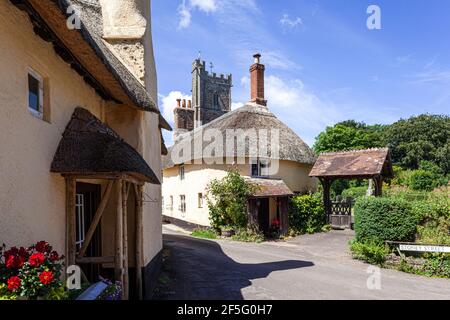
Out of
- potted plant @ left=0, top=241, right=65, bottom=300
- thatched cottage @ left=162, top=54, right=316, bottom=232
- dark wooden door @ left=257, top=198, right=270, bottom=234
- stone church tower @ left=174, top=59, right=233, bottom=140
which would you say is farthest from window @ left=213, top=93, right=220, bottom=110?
potted plant @ left=0, top=241, right=65, bottom=300

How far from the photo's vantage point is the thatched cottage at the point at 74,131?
15.8 feet

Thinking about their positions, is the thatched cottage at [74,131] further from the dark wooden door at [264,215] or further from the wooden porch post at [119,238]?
the dark wooden door at [264,215]

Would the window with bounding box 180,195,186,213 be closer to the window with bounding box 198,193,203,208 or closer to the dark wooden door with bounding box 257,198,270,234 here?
the window with bounding box 198,193,203,208

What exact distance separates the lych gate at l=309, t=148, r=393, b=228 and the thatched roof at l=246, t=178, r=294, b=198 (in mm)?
2209

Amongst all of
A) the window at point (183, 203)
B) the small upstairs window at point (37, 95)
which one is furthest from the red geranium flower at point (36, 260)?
the window at point (183, 203)

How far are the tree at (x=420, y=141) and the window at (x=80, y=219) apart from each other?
49.9 m

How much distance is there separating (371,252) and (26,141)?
12.5 meters

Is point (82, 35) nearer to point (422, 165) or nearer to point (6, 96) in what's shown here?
point (6, 96)

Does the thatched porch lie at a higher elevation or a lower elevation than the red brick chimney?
lower

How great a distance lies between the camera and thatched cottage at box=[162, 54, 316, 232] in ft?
74.7

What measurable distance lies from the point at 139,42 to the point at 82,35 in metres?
4.57

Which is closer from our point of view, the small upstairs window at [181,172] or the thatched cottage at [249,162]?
the thatched cottage at [249,162]

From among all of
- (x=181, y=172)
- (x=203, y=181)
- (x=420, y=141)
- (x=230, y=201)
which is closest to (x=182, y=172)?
(x=181, y=172)
